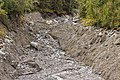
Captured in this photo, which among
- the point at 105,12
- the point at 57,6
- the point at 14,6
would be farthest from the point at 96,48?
the point at 57,6

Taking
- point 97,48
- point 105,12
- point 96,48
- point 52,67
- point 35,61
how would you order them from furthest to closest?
point 105,12
point 96,48
point 97,48
point 35,61
point 52,67

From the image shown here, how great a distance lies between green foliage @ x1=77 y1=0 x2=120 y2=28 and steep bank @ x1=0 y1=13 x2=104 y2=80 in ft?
13.4

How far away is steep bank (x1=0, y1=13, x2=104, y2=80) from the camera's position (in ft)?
57.0

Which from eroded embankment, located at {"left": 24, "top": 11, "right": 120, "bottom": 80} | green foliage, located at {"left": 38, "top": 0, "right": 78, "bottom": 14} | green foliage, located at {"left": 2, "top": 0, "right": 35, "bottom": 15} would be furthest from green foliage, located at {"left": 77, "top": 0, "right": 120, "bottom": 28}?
green foliage, located at {"left": 38, "top": 0, "right": 78, "bottom": 14}

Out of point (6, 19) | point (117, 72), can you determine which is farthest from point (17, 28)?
point (117, 72)

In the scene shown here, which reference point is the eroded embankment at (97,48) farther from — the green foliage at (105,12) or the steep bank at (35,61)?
the green foliage at (105,12)

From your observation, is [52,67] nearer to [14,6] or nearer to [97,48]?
[97,48]

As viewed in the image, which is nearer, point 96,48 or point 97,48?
point 97,48

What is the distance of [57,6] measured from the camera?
43.8 metres

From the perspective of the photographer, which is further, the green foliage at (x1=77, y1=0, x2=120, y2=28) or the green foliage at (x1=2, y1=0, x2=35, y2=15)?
the green foliage at (x1=2, y1=0, x2=35, y2=15)

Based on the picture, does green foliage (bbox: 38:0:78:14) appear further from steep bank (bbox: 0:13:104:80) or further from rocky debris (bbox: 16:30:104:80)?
rocky debris (bbox: 16:30:104:80)

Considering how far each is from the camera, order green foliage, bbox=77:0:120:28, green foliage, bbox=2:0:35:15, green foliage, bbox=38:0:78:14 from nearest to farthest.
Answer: green foliage, bbox=77:0:120:28 → green foliage, bbox=2:0:35:15 → green foliage, bbox=38:0:78:14

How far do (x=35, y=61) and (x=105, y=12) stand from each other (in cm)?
764

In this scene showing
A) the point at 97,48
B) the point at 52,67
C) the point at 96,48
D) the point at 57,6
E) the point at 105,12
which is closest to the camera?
the point at 52,67
